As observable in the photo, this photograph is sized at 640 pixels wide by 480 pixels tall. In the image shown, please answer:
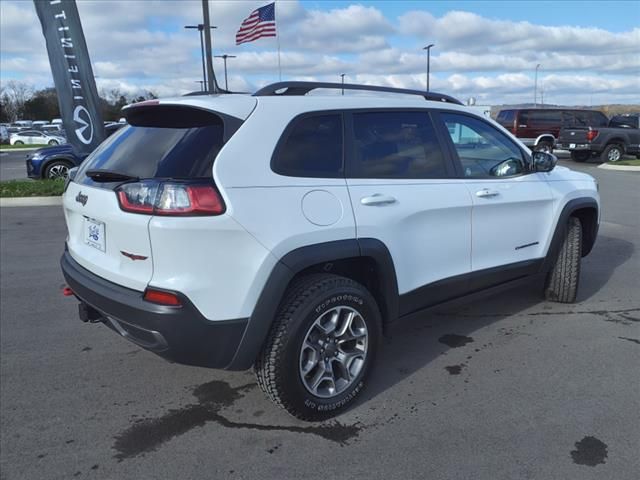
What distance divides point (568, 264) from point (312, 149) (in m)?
2.90

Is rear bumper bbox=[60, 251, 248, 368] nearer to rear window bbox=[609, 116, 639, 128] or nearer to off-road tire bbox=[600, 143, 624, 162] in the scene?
off-road tire bbox=[600, 143, 624, 162]

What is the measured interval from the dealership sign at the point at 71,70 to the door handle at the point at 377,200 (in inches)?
424

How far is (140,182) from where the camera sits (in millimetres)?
2637

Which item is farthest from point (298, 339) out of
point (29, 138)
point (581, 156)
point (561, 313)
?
point (29, 138)

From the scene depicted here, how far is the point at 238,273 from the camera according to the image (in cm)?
259

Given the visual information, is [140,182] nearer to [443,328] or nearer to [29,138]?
[443,328]

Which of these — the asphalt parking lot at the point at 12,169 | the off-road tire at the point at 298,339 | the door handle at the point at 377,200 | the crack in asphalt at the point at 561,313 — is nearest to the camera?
the off-road tire at the point at 298,339

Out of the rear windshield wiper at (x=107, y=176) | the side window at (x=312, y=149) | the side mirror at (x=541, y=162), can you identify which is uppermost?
the side window at (x=312, y=149)

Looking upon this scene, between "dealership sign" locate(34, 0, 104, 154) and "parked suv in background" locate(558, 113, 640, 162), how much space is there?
642 inches

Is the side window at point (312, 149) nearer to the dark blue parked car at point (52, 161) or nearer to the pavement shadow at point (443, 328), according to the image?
the pavement shadow at point (443, 328)

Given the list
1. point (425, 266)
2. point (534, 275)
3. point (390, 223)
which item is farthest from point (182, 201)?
point (534, 275)

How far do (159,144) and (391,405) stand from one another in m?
2.02

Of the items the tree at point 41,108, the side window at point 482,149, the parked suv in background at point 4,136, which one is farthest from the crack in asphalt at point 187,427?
the tree at point 41,108

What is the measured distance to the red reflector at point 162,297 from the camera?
2.53 m
